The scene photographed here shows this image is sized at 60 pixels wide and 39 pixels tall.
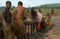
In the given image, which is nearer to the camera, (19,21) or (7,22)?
(7,22)

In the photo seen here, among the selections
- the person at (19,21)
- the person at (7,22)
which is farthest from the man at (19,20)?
the person at (7,22)

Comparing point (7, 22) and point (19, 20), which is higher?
point (7, 22)

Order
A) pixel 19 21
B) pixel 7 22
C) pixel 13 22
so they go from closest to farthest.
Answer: pixel 7 22
pixel 13 22
pixel 19 21

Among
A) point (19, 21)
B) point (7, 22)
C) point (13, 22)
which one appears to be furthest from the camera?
point (19, 21)

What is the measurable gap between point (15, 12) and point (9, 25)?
1791mm

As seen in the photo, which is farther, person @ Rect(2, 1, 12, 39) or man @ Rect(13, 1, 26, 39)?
man @ Rect(13, 1, 26, 39)

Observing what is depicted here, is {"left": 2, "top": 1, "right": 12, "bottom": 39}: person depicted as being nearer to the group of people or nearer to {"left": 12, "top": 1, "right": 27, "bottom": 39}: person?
the group of people

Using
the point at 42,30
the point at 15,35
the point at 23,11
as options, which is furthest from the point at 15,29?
the point at 42,30

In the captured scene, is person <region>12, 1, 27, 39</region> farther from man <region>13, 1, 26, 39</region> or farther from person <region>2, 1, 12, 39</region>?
person <region>2, 1, 12, 39</region>

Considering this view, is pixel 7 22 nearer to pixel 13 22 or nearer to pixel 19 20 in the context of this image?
pixel 13 22

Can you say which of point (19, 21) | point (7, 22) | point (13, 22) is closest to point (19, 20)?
point (19, 21)

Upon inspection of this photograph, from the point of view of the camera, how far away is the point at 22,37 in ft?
38.8

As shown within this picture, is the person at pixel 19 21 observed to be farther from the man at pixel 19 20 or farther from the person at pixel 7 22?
the person at pixel 7 22

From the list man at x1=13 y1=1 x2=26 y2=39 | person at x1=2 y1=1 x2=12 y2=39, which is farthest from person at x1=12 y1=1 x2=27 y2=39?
person at x1=2 y1=1 x2=12 y2=39
